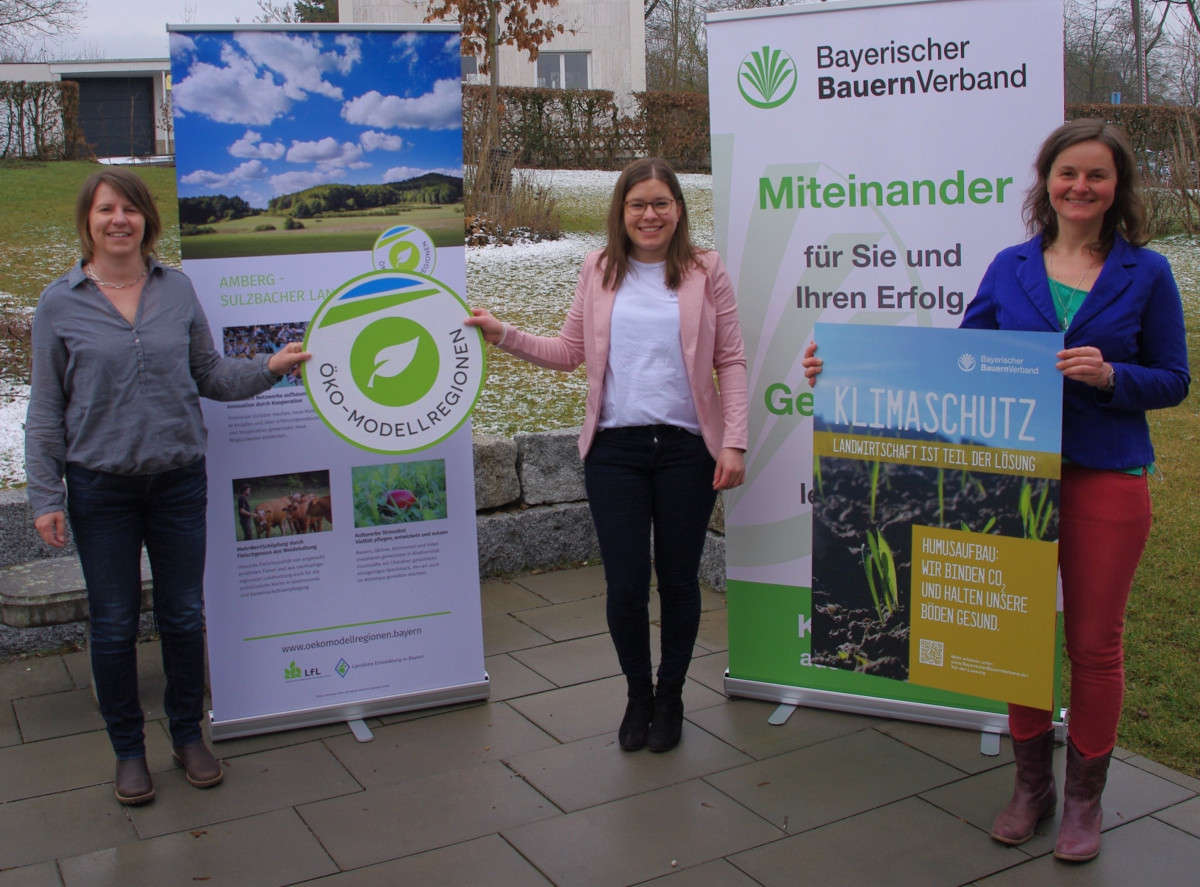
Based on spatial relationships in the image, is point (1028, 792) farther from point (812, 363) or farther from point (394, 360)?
point (394, 360)

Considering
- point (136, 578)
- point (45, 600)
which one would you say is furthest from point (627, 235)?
point (45, 600)

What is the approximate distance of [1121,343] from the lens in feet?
8.68

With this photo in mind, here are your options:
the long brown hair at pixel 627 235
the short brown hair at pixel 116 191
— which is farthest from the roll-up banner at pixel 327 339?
the long brown hair at pixel 627 235

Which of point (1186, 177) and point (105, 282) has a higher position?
point (1186, 177)

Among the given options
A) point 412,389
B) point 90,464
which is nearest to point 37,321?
point 90,464

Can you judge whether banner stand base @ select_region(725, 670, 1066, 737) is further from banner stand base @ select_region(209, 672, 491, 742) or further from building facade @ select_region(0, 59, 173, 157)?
building facade @ select_region(0, 59, 173, 157)

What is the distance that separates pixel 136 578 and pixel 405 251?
130cm

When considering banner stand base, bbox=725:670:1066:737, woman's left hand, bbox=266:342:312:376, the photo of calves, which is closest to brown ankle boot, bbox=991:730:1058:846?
banner stand base, bbox=725:670:1066:737

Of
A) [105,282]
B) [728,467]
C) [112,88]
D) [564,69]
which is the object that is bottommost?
[728,467]

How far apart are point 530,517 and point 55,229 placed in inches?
244

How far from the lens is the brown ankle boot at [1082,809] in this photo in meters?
2.80

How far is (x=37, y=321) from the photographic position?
2.98m

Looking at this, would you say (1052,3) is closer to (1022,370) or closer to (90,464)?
(1022,370)

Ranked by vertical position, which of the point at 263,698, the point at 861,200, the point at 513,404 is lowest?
the point at 263,698
